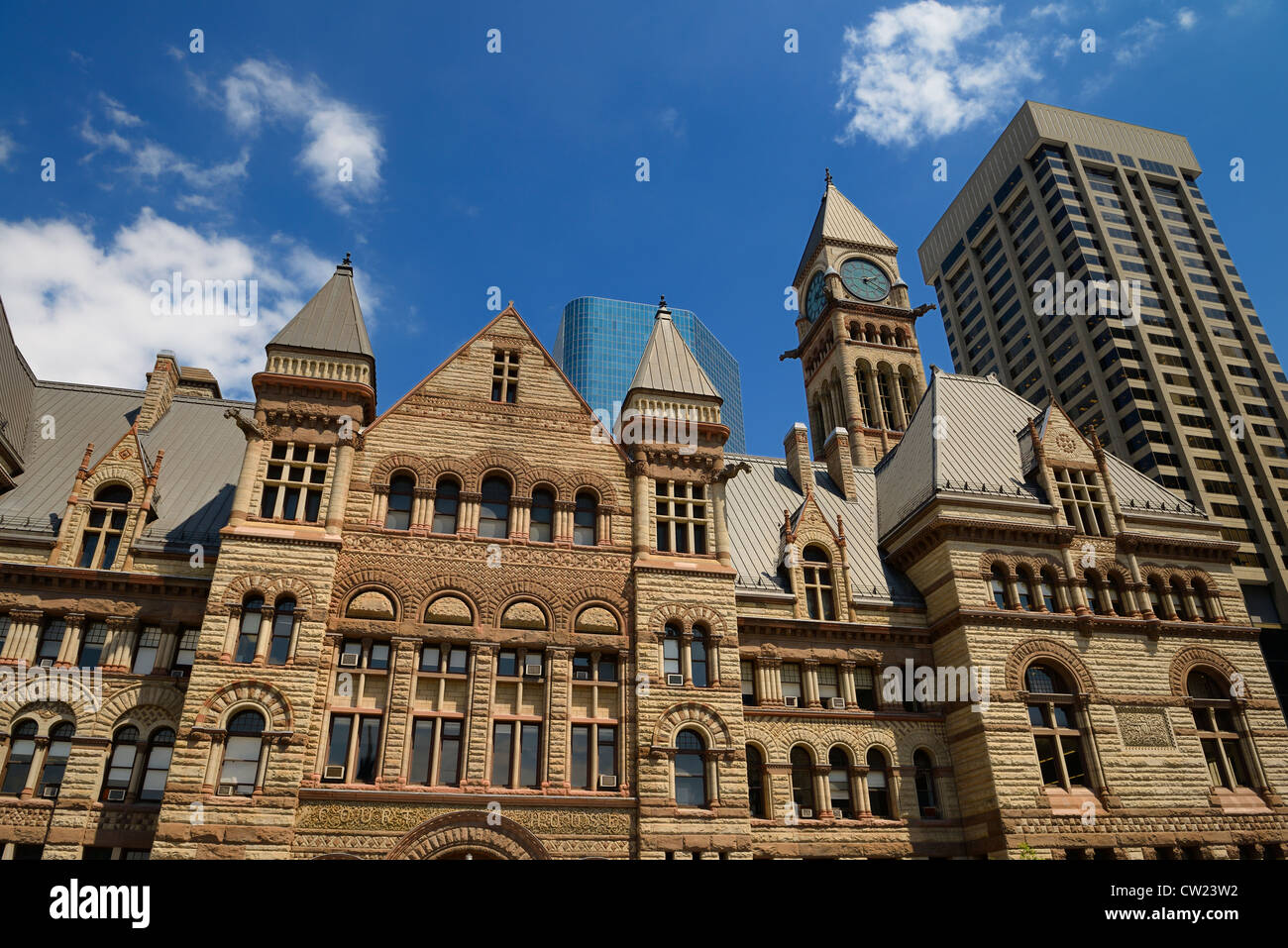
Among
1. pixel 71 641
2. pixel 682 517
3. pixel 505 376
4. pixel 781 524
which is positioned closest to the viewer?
pixel 71 641

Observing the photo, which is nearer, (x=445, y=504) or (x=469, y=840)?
(x=469, y=840)

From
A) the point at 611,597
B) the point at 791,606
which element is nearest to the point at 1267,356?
the point at 791,606

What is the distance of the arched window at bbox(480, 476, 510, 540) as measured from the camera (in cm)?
2864

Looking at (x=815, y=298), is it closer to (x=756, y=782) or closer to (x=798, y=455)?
(x=798, y=455)

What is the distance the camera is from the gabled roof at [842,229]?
62500 mm

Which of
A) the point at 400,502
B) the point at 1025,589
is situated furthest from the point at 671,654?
the point at 1025,589

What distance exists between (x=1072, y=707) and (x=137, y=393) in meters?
37.9

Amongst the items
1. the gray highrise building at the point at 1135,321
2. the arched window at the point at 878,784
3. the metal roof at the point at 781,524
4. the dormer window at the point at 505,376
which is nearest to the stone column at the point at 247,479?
the dormer window at the point at 505,376

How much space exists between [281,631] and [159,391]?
1588cm

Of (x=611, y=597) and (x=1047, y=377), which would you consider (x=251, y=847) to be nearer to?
(x=611, y=597)

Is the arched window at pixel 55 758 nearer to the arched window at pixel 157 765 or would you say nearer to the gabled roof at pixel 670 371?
the arched window at pixel 157 765

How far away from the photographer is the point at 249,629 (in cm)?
2519

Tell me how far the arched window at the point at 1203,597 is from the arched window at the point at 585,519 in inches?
917

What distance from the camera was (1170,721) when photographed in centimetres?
3044
